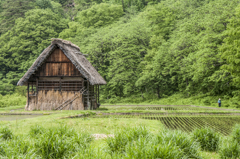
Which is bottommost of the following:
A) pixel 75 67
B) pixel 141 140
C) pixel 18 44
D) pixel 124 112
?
pixel 124 112

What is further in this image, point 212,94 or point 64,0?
point 64,0

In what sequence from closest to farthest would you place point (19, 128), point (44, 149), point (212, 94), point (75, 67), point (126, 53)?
point (44, 149)
point (19, 128)
point (75, 67)
point (212, 94)
point (126, 53)

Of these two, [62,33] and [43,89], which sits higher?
[62,33]

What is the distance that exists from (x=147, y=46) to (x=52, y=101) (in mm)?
22552

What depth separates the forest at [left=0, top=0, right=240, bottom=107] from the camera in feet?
78.1

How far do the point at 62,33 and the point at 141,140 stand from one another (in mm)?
43390

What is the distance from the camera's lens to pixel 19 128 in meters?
8.75

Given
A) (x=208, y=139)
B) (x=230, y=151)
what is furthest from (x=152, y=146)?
(x=208, y=139)

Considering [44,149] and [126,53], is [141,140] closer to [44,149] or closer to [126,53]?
[44,149]

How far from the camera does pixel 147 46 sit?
3681 cm

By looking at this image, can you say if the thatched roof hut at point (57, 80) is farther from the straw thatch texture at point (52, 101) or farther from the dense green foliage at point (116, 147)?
the dense green foliage at point (116, 147)

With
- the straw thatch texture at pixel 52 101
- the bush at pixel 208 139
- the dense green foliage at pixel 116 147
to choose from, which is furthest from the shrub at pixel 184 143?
the straw thatch texture at pixel 52 101

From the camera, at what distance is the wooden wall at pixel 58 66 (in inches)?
747

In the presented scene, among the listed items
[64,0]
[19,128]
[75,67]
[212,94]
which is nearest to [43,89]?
[75,67]
